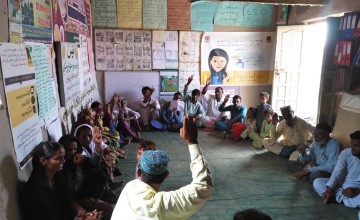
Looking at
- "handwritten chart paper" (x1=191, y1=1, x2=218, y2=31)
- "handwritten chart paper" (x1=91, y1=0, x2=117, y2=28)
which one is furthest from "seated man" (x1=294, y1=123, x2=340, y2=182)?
"handwritten chart paper" (x1=91, y1=0, x2=117, y2=28)

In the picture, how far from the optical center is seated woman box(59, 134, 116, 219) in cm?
262

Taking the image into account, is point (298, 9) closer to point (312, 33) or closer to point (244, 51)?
point (312, 33)

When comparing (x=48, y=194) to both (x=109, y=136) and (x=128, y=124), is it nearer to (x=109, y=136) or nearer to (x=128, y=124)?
(x=109, y=136)

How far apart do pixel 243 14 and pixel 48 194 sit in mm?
5699

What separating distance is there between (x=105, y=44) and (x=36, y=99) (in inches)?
162

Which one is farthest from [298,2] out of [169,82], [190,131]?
[190,131]

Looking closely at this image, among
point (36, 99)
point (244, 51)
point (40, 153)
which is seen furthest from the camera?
point (244, 51)

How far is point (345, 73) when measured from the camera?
4.61 m

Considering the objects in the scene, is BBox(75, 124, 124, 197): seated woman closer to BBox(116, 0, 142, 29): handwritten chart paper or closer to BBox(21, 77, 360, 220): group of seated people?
BBox(21, 77, 360, 220): group of seated people

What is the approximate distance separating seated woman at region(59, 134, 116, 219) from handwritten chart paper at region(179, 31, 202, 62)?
4.27m

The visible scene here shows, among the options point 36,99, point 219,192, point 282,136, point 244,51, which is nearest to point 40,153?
point 36,99

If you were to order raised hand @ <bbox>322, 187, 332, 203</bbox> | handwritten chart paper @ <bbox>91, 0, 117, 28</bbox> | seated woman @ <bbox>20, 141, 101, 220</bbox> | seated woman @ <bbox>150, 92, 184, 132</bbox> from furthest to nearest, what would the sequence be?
handwritten chart paper @ <bbox>91, 0, 117, 28</bbox> → seated woman @ <bbox>150, 92, 184, 132</bbox> → raised hand @ <bbox>322, 187, 332, 203</bbox> → seated woman @ <bbox>20, 141, 101, 220</bbox>

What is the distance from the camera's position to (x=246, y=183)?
12.1 ft

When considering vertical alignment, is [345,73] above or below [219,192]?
above
